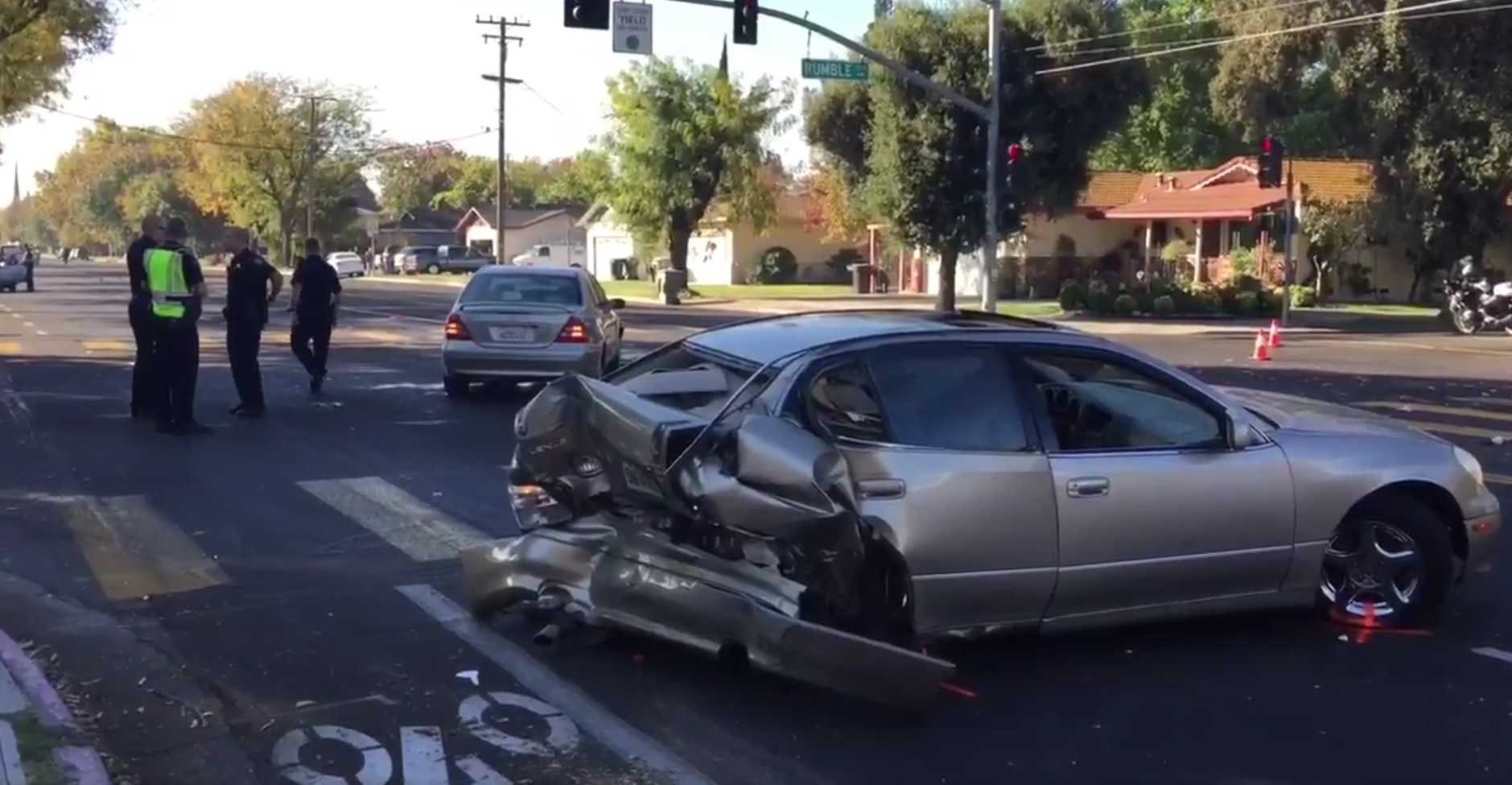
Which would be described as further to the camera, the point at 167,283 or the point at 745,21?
the point at 745,21

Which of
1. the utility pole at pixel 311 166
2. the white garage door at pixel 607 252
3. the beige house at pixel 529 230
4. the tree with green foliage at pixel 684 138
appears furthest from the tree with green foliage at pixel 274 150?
the tree with green foliage at pixel 684 138

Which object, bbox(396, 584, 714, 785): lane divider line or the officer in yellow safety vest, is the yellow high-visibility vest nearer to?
the officer in yellow safety vest

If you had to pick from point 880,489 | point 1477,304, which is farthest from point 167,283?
Result: point 1477,304

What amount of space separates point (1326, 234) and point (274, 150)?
226 ft

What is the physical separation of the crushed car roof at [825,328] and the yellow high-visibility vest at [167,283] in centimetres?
755

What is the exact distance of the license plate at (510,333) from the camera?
17359 millimetres

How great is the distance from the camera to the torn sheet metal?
6.16m

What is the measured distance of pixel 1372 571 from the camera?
753 cm

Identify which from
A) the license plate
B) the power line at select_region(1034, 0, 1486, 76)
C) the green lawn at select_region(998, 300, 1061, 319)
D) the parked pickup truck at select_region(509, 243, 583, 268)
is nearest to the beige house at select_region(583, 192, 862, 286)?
the parked pickup truck at select_region(509, 243, 583, 268)

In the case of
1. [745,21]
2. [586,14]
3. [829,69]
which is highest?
[745,21]

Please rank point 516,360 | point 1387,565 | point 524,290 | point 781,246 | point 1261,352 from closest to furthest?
1. point 1387,565
2. point 516,360
3. point 524,290
4. point 1261,352
5. point 781,246

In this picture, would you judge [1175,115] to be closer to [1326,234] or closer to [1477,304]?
[1326,234]

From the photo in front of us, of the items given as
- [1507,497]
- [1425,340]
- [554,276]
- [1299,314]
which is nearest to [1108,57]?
[1299,314]

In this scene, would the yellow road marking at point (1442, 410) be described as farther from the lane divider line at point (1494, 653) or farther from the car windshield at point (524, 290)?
the lane divider line at point (1494, 653)
